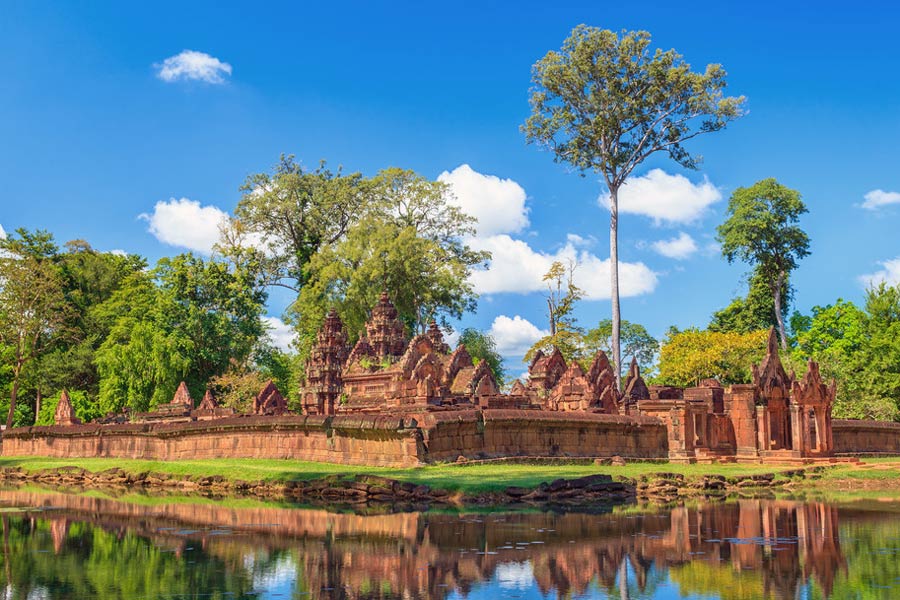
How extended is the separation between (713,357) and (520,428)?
105ft

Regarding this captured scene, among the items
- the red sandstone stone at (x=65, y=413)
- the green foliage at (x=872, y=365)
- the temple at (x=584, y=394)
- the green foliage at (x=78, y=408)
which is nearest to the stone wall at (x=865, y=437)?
the temple at (x=584, y=394)

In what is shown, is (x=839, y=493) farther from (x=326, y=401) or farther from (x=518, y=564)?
(x=326, y=401)

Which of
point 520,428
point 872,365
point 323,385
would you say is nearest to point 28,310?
point 323,385

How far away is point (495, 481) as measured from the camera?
18.5 meters

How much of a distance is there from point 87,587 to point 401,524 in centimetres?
553

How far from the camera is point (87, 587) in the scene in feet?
31.1

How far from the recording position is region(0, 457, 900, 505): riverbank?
695 inches

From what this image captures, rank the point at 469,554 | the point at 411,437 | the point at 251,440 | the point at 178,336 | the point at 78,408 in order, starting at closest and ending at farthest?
the point at 469,554 < the point at 411,437 < the point at 251,440 < the point at 178,336 < the point at 78,408

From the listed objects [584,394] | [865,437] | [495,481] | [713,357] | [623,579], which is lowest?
[623,579]

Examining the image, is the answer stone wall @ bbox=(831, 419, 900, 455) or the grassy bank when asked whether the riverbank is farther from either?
stone wall @ bbox=(831, 419, 900, 455)

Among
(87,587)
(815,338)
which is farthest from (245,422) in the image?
(815,338)

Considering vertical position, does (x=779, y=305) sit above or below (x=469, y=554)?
above

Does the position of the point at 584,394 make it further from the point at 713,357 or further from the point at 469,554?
the point at 469,554

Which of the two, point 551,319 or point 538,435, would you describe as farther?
point 551,319
